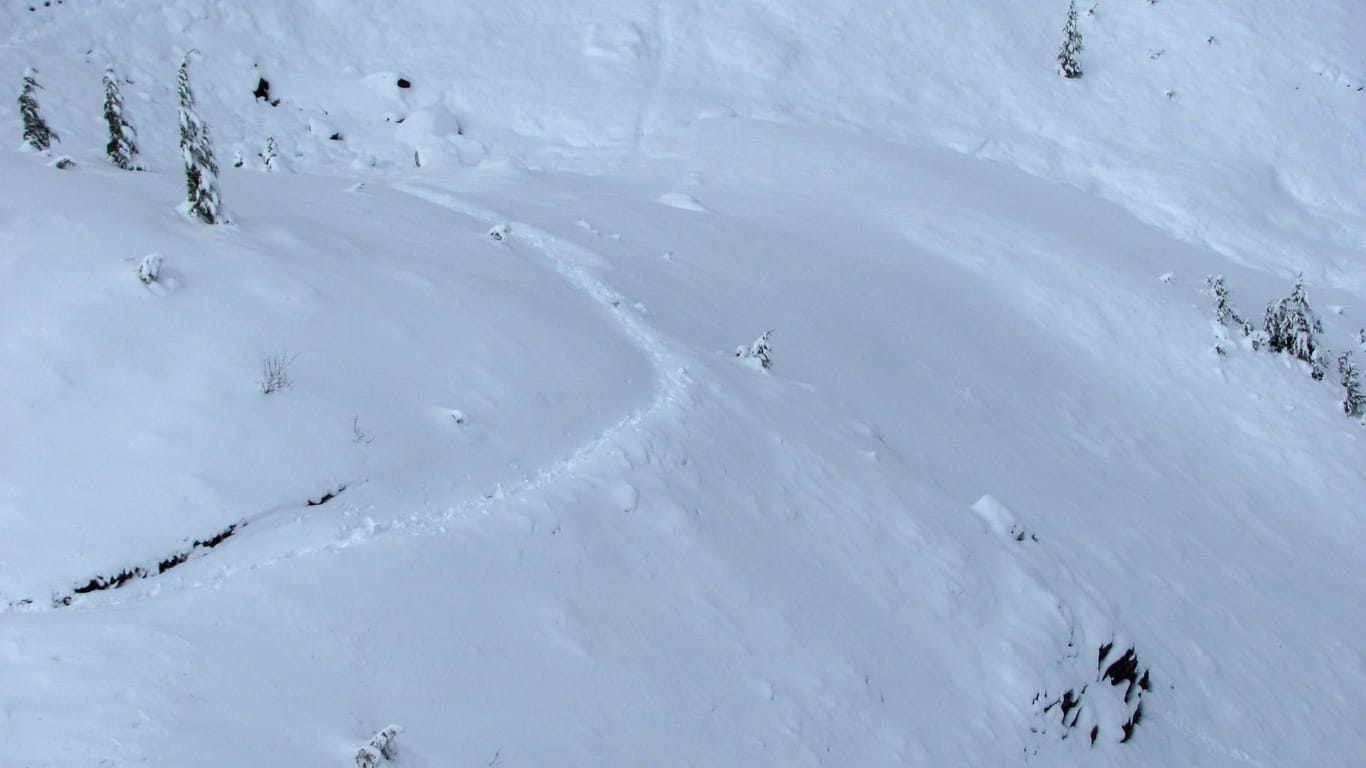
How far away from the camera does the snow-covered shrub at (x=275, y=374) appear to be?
9.06m

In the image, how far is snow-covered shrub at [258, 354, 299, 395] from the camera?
906 centimetres

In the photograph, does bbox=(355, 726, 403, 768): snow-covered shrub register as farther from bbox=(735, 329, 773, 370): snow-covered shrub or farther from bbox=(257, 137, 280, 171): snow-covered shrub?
bbox=(257, 137, 280, 171): snow-covered shrub

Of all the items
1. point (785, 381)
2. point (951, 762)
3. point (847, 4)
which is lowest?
point (951, 762)

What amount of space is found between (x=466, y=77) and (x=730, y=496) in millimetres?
20878

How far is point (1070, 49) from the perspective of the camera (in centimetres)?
3322

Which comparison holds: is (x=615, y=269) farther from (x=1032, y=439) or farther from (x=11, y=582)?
(x=11, y=582)

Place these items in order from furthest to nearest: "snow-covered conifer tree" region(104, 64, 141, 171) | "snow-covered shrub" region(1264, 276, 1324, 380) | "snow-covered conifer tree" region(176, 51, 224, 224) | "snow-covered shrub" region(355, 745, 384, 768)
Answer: "snow-covered shrub" region(1264, 276, 1324, 380), "snow-covered conifer tree" region(104, 64, 141, 171), "snow-covered conifer tree" region(176, 51, 224, 224), "snow-covered shrub" region(355, 745, 384, 768)

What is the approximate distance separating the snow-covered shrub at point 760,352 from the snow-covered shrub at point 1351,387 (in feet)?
47.4

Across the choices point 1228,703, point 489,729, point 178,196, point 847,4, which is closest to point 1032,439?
point 1228,703

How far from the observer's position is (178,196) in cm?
1254

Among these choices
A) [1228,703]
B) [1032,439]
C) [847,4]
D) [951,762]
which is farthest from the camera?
[847,4]

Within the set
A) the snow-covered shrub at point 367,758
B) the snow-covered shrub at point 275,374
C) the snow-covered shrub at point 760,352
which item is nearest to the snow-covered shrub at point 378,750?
the snow-covered shrub at point 367,758

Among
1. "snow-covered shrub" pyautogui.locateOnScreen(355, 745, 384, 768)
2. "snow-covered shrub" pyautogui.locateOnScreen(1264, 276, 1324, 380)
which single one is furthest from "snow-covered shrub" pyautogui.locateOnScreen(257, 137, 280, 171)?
"snow-covered shrub" pyautogui.locateOnScreen(1264, 276, 1324, 380)

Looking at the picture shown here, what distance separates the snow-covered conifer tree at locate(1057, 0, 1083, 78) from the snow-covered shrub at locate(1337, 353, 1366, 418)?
49.3 ft
